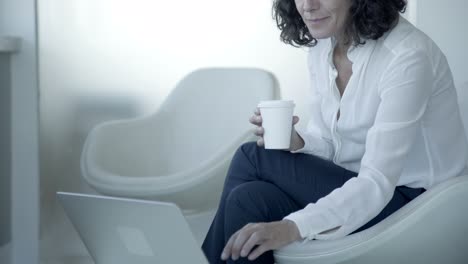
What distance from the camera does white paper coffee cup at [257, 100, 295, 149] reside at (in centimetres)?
139

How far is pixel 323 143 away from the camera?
169 cm

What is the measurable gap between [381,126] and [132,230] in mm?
489

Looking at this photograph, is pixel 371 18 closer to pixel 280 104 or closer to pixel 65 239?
pixel 280 104

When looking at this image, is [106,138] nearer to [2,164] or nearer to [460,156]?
[2,164]

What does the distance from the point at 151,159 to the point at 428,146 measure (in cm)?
130

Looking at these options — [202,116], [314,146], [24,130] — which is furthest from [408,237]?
[24,130]

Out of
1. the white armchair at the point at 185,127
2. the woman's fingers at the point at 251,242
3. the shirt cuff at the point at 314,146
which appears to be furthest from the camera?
the white armchair at the point at 185,127

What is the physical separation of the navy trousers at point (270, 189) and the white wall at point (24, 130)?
4.39ft

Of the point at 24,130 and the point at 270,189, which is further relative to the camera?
the point at 24,130

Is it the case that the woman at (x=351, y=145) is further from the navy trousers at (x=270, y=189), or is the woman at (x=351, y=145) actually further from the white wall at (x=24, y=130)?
the white wall at (x=24, y=130)

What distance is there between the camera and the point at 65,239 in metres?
2.94

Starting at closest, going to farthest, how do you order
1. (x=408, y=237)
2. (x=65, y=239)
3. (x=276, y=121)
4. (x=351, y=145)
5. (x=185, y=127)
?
(x=408, y=237), (x=276, y=121), (x=351, y=145), (x=185, y=127), (x=65, y=239)

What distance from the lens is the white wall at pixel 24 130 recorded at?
8.80 ft

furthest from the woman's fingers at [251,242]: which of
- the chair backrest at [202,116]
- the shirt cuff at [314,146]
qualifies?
the chair backrest at [202,116]
